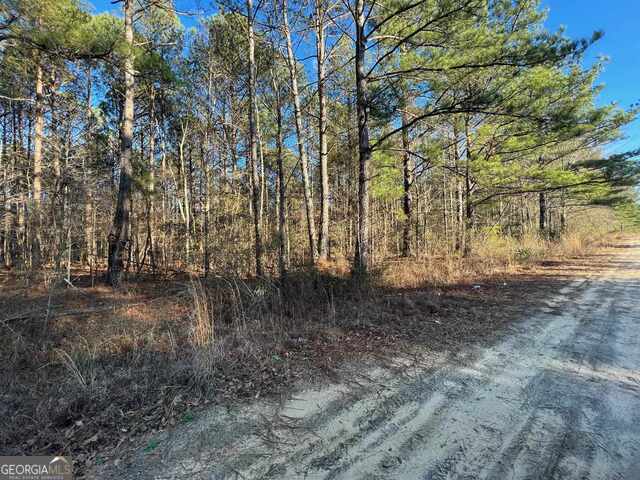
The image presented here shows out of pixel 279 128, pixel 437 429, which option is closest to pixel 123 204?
pixel 279 128

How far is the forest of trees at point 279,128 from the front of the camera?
568 centimetres

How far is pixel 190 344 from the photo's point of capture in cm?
346

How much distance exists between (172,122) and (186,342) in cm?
1498

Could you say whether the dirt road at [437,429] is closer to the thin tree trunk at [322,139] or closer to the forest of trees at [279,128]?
the forest of trees at [279,128]

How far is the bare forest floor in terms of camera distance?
2.21 m

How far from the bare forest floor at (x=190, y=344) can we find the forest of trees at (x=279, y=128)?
47.1 inches

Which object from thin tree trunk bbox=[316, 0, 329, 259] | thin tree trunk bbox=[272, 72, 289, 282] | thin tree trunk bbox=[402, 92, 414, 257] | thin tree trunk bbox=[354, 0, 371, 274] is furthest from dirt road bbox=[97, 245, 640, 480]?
thin tree trunk bbox=[402, 92, 414, 257]

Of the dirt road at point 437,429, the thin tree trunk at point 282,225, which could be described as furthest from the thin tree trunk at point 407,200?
the dirt road at point 437,429

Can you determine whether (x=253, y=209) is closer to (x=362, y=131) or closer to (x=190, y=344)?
(x=362, y=131)

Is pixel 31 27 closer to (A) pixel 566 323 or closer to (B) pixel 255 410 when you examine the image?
(B) pixel 255 410

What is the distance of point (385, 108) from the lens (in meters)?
6.32

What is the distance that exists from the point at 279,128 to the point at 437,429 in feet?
37.1

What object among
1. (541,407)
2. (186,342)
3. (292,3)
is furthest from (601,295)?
(292,3)

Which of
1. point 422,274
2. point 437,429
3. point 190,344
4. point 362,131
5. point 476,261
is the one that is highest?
point 362,131
